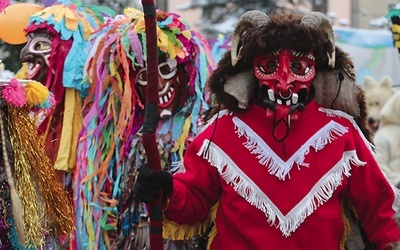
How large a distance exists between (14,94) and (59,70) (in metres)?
1.68

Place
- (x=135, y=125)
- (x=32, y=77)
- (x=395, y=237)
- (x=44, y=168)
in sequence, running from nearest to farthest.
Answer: (x=44, y=168) → (x=395, y=237) → (x=135, y=125) → (x=32, y=77)

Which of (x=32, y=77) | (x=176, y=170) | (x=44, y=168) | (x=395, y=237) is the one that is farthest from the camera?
(x=32, y=77)

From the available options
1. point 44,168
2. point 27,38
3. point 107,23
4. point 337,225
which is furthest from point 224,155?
point 27,38

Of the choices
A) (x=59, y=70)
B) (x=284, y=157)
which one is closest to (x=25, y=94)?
(x=284, y=157)

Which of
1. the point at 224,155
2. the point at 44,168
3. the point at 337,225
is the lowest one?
the point at 337,225

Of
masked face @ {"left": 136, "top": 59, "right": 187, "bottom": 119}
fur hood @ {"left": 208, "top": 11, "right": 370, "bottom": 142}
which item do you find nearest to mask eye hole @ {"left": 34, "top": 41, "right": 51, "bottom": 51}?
masked face @ {"left": 136, "top": 59, "right": 187, "bottom": 119}

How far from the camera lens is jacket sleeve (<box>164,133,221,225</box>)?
427 centimetres

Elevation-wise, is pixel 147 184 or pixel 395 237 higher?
pixel 147 184

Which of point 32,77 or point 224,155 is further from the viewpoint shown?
point 32,77

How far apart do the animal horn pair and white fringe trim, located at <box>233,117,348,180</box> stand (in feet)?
1.01

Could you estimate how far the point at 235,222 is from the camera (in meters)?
4.27

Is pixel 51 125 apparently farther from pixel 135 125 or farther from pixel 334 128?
pixel 334 128

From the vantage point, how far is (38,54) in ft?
17.3

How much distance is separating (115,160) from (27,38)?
958 mm
